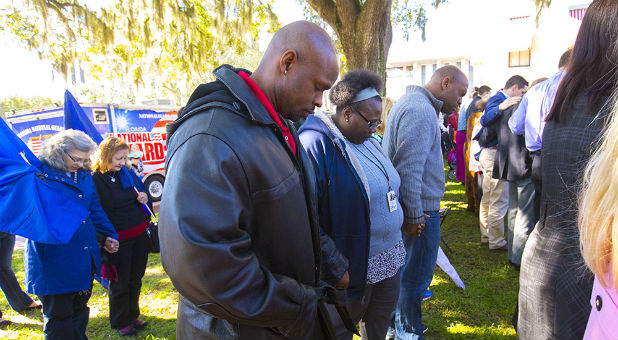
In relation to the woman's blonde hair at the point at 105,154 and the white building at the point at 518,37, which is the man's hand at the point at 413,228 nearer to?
the woman's blonde hair at the point at 105,154

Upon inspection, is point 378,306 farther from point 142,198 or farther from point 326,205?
point 142,198

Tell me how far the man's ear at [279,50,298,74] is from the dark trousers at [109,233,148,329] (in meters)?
2.94

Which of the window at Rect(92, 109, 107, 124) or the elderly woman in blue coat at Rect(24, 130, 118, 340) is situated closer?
the elderly woman in blue coat at Rect(24, 130, 118, 340)

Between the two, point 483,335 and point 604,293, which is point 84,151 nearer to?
point 604,293

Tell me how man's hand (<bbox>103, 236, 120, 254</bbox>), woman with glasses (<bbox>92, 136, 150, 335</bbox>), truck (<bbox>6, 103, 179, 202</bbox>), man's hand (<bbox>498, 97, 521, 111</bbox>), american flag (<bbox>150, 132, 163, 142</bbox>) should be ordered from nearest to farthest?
man's hand (<bbox>103, 236, 120, 254</bbox>) → woman with glasses (<bbox>92, 136, 150, 335</bbox>) → man's hand (<bbox>498, 97, 521, 111</bbox>) → truck (<bbox>6, 103, 179, 202</bbox>) → american flag (<bbox>150, 132, 163, 142</bbox>)

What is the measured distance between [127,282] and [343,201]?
2.63 metres


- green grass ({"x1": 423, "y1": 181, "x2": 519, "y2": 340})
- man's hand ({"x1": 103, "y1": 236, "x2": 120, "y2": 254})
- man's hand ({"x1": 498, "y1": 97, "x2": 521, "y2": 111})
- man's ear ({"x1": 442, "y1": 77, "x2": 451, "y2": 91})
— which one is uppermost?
man's ear ({"x1": 442, "y1": 77, "x2": 451, "y2": 91})

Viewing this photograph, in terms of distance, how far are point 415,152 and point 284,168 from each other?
1638 millimetres

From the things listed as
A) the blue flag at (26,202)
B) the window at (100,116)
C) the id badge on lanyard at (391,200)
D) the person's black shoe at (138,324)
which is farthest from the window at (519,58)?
the blue flag at (26,202)

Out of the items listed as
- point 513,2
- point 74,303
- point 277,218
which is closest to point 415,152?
point 277,218

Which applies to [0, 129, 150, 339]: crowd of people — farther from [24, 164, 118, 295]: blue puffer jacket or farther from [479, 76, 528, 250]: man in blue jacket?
[479, 76, 528, 250]: man in blue jacket

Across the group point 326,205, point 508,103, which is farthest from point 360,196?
point 508,103

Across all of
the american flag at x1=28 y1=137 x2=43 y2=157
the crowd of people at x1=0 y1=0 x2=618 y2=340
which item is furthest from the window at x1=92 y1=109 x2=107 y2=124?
the crowd of people at x1=0 y1=0 x2=618 y2=340

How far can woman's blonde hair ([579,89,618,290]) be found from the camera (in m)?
0.86
